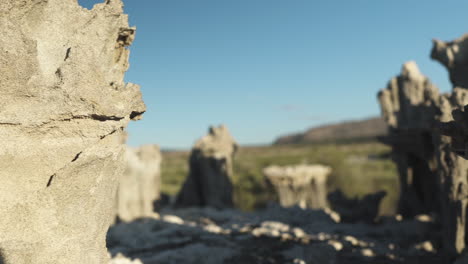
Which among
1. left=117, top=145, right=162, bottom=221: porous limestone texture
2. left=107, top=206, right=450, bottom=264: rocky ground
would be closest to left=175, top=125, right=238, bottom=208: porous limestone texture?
left=117, top=145, right=162, bottom=221: porous limestone texture

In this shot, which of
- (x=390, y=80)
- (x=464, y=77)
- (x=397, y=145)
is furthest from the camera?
(x=390, y=80)

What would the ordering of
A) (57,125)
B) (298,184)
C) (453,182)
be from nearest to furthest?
(57,125) < (453,182) < (298,184)

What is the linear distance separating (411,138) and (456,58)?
2340 mm

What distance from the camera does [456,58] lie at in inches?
393

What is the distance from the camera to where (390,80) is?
41.8 feet

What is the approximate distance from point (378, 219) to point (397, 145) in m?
2.27

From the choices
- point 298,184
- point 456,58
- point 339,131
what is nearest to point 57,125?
point 456,58

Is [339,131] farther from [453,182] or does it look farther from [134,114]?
[134,114]

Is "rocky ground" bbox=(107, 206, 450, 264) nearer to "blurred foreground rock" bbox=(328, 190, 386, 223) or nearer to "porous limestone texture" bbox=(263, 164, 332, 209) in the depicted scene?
"blurred foreground rock" bbox=(328, 190, 386, 223)

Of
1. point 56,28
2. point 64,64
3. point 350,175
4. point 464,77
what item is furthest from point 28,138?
point 350,175

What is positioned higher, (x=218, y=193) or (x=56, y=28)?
(x=56, y=28)

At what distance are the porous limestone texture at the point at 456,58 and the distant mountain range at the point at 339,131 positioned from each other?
108728 millimetres

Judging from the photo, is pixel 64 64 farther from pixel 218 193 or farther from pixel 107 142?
pixel 218 193

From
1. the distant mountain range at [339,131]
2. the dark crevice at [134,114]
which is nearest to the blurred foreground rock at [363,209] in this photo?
the dark crevice at [134,114]
